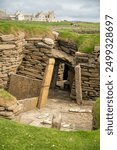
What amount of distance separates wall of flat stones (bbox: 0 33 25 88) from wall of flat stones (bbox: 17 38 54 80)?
2.39ft

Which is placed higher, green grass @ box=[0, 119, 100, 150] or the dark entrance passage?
green grass @ box=[0, 119, 100, 150]

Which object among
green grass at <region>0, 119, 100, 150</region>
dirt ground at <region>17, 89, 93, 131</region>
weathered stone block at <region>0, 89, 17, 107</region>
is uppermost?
green grass at <region>0, 119, 100, 150</region>

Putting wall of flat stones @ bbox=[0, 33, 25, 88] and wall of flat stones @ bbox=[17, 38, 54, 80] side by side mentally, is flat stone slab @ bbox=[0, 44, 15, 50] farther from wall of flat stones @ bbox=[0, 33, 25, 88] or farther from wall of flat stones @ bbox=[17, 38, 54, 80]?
wall of flat stones @ bbox=[17, 38, 54, 80]

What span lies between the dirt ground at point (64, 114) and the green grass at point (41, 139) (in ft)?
15.2

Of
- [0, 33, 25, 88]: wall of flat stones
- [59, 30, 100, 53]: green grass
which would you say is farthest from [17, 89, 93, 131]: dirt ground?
[59, 30, 100, 53]: green grass

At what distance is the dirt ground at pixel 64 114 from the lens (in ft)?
38.4

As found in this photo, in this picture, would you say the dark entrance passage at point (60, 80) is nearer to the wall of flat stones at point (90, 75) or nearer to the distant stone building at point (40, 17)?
the wall of flat stones at point (90, 75)

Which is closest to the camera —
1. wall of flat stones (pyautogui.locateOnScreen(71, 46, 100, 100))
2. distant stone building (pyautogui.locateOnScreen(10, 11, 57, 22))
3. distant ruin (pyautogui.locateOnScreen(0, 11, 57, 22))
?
wall of flat stones (pyautogui.locateOnScreen(71, 46, 100, 100))

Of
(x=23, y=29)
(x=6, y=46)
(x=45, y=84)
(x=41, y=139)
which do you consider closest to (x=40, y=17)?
(x=23, y=29)

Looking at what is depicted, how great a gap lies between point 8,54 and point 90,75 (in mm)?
3820

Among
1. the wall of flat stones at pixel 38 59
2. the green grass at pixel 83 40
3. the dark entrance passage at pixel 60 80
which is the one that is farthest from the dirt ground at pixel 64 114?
the green grass at pixel 83 40

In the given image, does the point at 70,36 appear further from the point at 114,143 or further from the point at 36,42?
the point at 114,143

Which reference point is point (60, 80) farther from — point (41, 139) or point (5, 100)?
point (41, 139)

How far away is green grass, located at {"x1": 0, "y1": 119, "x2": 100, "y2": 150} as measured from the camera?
19.1 ft
